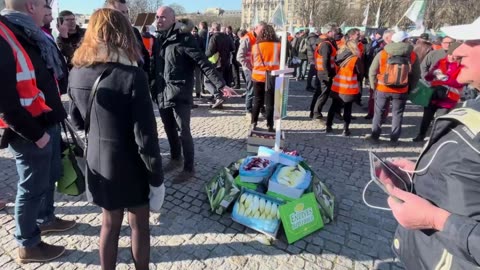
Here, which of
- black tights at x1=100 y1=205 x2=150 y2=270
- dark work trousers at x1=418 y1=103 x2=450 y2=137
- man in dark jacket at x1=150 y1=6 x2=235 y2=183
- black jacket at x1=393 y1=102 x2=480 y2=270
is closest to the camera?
black jacket at x1=393 y1=102 x2=480 y2=270

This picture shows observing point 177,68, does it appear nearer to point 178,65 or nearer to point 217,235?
point 178,65

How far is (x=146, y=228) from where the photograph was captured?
2209 mm

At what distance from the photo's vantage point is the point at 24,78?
7.07ft

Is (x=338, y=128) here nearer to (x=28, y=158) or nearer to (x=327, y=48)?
(x=327, y=48)

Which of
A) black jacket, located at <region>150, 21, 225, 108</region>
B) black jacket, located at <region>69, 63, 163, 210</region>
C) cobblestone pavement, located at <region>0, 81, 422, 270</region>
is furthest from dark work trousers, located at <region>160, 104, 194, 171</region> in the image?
black jacket, located at <region>69, 63, 163, 210</region>

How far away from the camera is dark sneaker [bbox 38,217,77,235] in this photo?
3021 millimetres

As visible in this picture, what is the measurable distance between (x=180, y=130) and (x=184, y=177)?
0.64m

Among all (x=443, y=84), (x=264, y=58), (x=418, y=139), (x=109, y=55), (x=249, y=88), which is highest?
(x=109, y=55)

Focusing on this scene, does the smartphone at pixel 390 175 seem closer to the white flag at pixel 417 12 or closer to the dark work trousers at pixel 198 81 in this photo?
the dark work trousers at pixel 198 81

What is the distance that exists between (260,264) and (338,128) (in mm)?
4527

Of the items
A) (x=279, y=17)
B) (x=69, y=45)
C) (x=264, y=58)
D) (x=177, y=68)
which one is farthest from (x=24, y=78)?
(x=264, y=58)

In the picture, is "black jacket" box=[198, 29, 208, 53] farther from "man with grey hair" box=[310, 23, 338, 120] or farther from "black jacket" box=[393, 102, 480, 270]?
"black jacket" box=[393, 102, 480, 270]

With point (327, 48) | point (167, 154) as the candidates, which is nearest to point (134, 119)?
point (167, 154)

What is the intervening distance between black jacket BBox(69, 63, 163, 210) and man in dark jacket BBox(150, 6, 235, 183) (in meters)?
1.85
